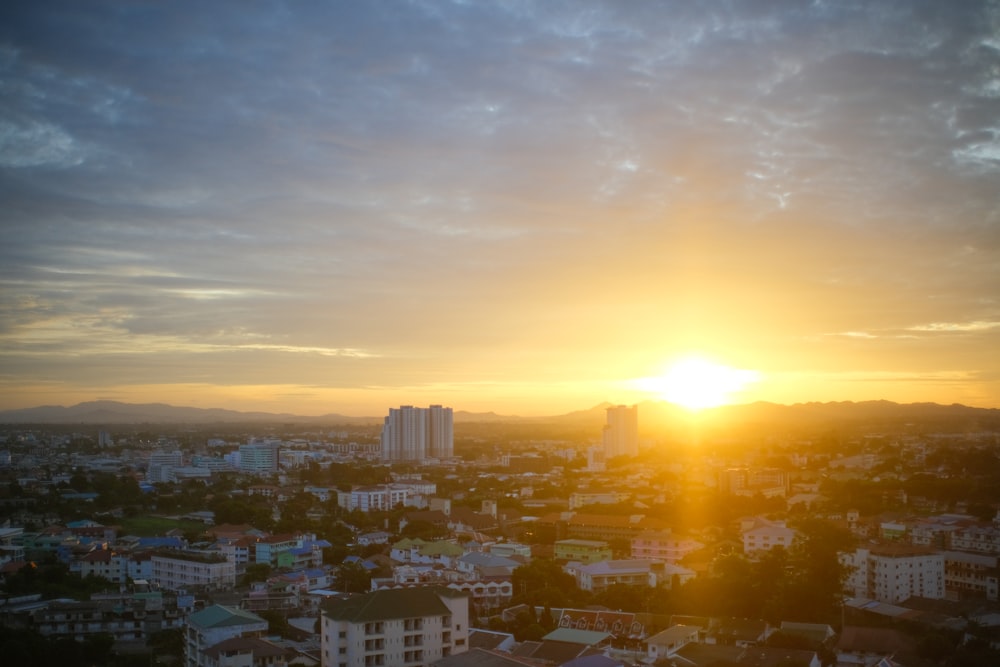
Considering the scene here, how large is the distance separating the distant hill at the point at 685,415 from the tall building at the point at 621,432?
12.8 meters

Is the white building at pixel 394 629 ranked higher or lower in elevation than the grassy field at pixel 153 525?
higher

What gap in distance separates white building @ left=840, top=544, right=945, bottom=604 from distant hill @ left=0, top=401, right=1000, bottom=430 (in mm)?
15862

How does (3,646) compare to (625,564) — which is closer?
(3,646)

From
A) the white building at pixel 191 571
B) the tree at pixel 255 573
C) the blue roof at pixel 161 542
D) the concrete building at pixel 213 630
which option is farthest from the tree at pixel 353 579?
the blue roof at pixel 161 542

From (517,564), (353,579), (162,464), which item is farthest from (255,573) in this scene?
(162,464)

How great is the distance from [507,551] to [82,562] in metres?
6.73

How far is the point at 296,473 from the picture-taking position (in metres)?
31.3

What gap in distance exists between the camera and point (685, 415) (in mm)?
80938

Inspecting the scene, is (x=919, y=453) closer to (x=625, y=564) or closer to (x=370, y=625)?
(x=625, y=564)

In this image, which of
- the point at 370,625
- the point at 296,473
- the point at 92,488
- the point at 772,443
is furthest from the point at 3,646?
the point at 772,443

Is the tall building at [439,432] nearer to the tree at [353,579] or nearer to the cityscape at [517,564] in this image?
the cityscape at [517,564]

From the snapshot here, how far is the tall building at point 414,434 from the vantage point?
42.1 meters

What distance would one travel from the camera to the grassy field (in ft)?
57.4

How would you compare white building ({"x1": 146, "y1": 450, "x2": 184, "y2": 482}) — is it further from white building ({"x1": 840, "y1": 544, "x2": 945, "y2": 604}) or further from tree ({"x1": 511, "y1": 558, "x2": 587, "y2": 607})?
white building ({"x1": 840, "y1": 544, "x2": 945, "y2": 604})
